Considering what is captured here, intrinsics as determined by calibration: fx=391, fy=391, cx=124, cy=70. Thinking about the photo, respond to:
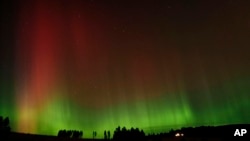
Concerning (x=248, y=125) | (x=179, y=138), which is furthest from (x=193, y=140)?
(x=248, y=125)

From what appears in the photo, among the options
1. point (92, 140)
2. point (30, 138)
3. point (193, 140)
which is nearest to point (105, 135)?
point (92, 140)

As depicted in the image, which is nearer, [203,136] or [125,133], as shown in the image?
[203,136]

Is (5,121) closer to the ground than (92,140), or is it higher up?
higher up

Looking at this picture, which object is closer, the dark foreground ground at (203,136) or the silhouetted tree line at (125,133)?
the dark foreground ground at (203,136)

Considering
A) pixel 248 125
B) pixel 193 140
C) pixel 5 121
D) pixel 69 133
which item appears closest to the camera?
pixel 193 140

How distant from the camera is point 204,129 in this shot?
261ft

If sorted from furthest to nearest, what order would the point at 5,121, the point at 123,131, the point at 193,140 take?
the point at 123,131, the point at 5,121, the point at 193,140

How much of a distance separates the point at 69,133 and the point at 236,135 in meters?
57.4

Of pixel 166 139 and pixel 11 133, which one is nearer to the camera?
pixel 11 133

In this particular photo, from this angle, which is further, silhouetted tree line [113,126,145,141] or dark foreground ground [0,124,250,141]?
silhouetted tree line [113,126,145,141]

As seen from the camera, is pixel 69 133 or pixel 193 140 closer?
pixel 193 140

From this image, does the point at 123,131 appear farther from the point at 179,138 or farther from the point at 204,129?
the point at 179,138

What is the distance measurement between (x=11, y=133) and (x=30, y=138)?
268cm

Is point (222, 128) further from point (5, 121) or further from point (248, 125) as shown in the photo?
point (5, 121)
